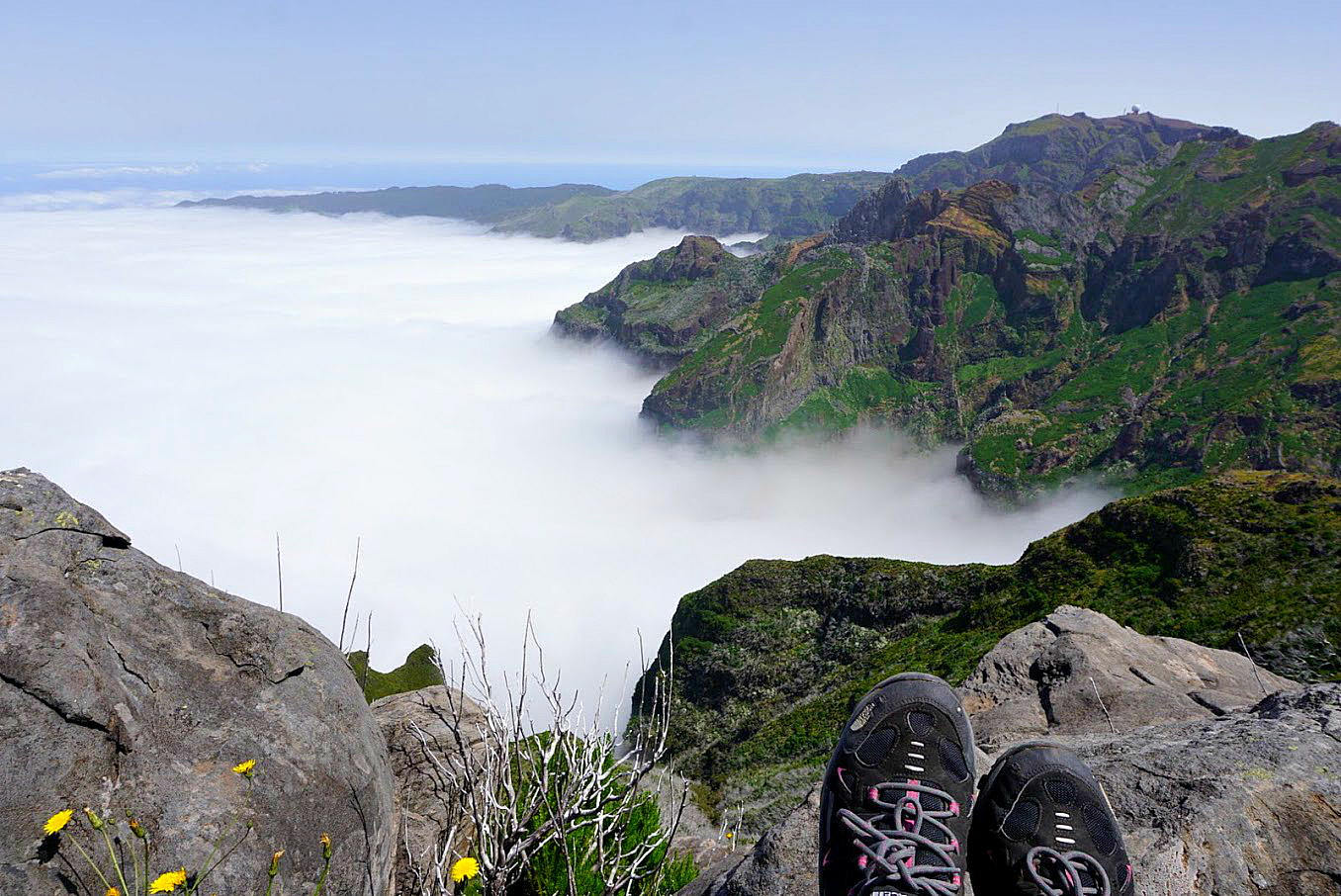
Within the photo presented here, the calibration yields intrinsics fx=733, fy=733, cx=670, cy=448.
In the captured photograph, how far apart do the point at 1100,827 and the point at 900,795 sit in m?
1.34

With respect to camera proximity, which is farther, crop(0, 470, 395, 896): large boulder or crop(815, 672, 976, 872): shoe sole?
crop(815, 672, 976, 872): shoe sole

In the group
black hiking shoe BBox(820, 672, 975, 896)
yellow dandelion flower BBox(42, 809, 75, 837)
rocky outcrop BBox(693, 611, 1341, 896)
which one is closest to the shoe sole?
black hiking shoe BBox(820, 672, 975, 896)

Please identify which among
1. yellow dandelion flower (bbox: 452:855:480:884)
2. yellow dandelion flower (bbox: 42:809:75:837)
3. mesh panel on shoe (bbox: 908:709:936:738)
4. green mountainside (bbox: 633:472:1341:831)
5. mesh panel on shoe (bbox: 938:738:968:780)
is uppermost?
yellow dandelion flower (bbox: 42:809:75:837)

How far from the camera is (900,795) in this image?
217 inches

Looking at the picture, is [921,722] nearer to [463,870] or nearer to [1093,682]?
[463,870]

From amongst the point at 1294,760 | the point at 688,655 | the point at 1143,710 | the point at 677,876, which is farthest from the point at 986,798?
the point at 688,655

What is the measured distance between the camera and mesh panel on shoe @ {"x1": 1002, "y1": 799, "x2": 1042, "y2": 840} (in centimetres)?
534

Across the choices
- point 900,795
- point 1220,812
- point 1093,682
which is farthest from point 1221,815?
point 1093,682

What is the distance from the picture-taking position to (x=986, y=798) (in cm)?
565

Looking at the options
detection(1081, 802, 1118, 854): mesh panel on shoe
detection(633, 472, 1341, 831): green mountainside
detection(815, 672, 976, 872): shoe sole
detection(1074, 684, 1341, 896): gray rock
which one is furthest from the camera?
detection(633, 472, 1341, 831): green mountainside

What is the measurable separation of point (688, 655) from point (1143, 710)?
7279 centimetres

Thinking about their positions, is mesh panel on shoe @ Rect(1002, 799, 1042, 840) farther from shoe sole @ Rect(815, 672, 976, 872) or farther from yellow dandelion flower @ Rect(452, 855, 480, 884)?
yellow dandelion flower @ Rect(452, 855, 480, 884)

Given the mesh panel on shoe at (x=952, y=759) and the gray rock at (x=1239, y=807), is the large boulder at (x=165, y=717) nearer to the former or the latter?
the mesh panel on shoe at (x=952, y=759)

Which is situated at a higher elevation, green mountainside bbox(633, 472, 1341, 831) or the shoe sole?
the shoe sole
